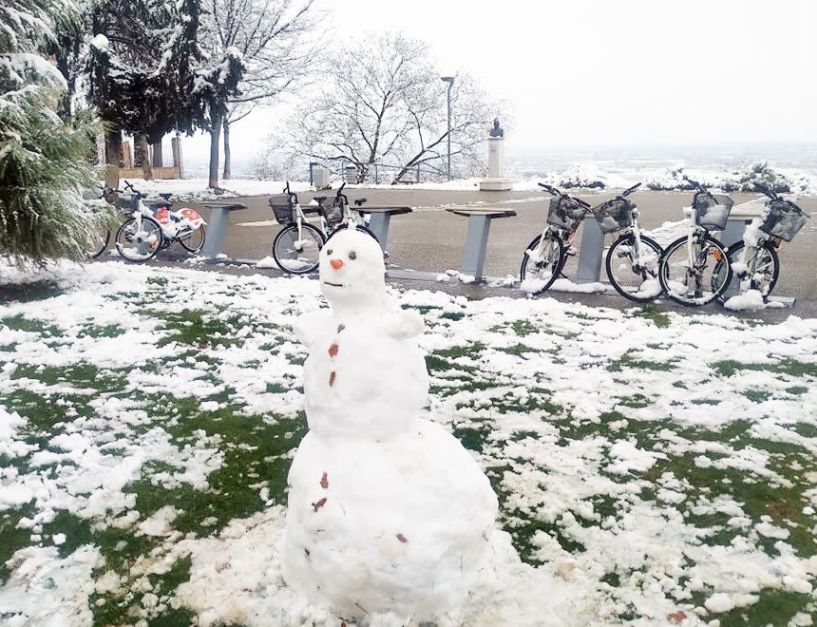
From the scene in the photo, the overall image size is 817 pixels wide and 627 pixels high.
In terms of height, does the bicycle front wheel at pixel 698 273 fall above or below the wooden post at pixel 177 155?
below

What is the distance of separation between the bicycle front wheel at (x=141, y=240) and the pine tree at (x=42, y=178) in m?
2.28

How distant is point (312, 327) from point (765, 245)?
5.94 metres

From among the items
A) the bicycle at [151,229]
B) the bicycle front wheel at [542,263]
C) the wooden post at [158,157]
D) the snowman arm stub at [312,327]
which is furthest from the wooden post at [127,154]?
the snowman arm stub at [312,327]

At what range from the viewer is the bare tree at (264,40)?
25891 mm

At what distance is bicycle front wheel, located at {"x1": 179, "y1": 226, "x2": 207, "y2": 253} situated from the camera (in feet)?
37.5

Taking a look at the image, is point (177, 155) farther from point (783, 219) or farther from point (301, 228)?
point (783, 219)

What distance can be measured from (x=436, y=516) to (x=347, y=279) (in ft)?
2.80

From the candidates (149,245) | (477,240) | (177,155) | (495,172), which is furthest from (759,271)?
(177,155)

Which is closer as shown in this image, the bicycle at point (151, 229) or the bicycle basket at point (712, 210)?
the bicycle basket at point (712, 210)

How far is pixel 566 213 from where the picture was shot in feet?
25.9

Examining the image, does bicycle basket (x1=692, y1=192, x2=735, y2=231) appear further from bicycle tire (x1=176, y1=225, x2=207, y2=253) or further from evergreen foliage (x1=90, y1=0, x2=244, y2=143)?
evergreen foliage (x1=90, y1=0, x2=244, y2=143)

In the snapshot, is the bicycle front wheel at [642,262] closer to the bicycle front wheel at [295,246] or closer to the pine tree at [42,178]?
the bicycle front wheel at [295,246]

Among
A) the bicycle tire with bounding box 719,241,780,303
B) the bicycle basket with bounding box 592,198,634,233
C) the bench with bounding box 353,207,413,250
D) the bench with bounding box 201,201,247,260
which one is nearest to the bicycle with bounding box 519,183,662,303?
the bicycle basket with bounding box 592,198,634,233

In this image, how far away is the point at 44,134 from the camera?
7.78 m
